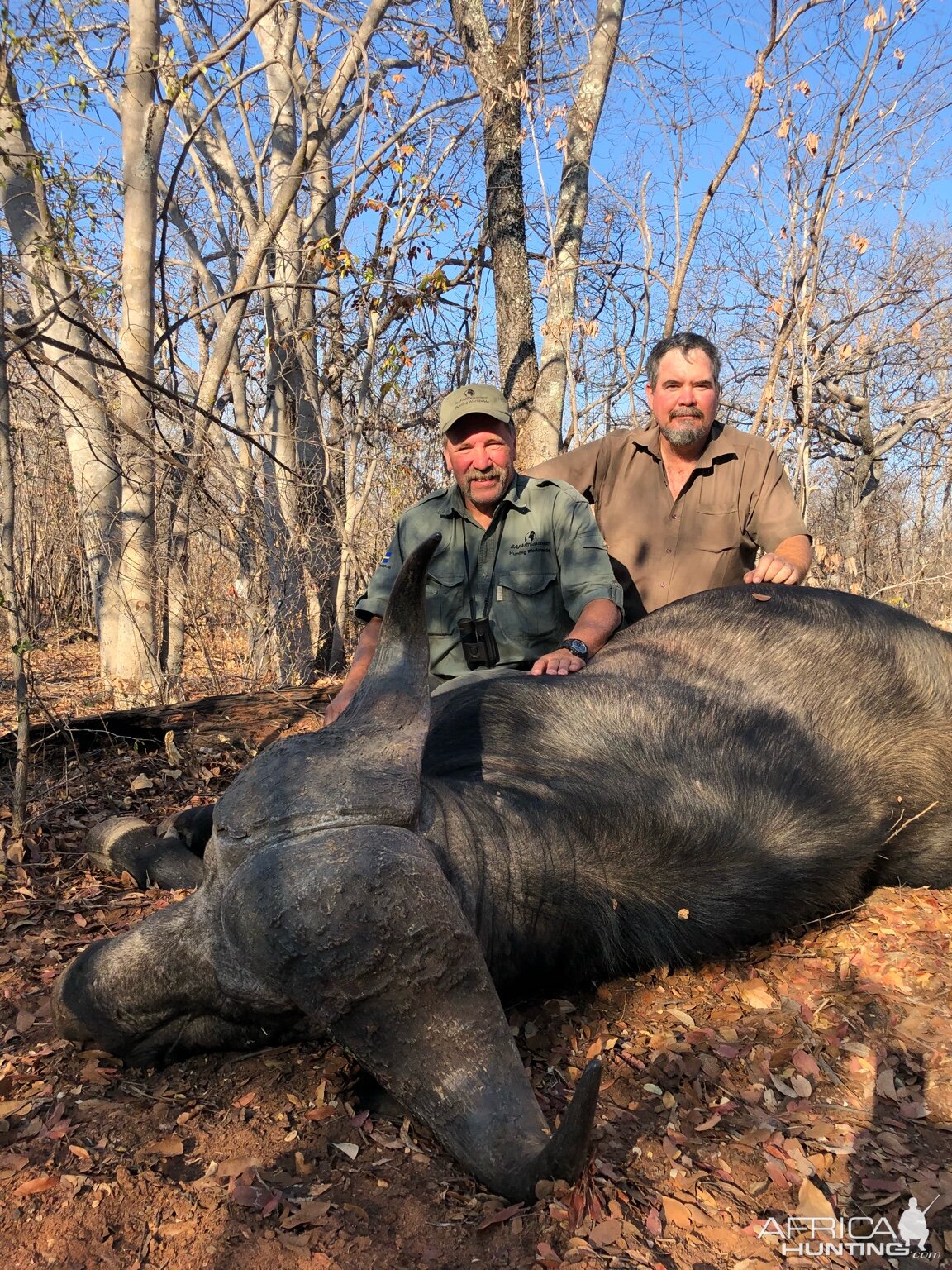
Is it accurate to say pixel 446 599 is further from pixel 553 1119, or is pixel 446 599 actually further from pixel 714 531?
pixel 553 1119

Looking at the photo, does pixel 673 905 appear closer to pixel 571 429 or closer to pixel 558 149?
pixel 571 429

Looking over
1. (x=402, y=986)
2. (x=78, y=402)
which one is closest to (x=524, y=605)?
(x=402, y=986)

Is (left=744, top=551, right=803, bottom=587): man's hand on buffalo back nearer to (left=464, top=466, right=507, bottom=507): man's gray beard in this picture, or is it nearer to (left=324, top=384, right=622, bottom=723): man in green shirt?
(left=324, top=384, right=622, bottom=723): man in green shirt

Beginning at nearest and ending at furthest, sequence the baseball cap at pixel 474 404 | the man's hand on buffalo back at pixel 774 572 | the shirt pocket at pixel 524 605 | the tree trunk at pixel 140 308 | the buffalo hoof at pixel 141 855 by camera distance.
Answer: the buffalo hoof at pixel 141 855 → the man's hand on buffalo back at pixel 774 572 → the baseball cap at pixel 474 404 → the shirt pocket at pixel 524 605 → the tree trunk at pixel 140 308

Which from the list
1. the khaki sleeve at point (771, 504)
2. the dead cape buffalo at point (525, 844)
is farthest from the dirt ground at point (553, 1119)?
the khaki sleeve at point (771, 504)

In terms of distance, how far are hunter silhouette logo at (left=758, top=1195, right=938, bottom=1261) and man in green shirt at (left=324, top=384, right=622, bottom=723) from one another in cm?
267

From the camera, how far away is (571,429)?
337 inches

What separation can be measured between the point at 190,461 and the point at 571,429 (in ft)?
11.4

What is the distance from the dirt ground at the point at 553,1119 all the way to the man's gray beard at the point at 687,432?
258cm

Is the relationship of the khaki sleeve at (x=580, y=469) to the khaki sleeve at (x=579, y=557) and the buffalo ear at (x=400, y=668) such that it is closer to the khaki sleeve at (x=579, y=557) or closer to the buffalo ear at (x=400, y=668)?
the khaki sleeve at (x=579, y=557)

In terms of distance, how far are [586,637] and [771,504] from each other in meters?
1.70

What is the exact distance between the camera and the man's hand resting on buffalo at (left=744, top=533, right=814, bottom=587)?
4297 mm

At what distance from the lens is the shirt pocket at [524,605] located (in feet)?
Answer: 14.9

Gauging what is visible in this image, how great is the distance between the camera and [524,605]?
4566mm
